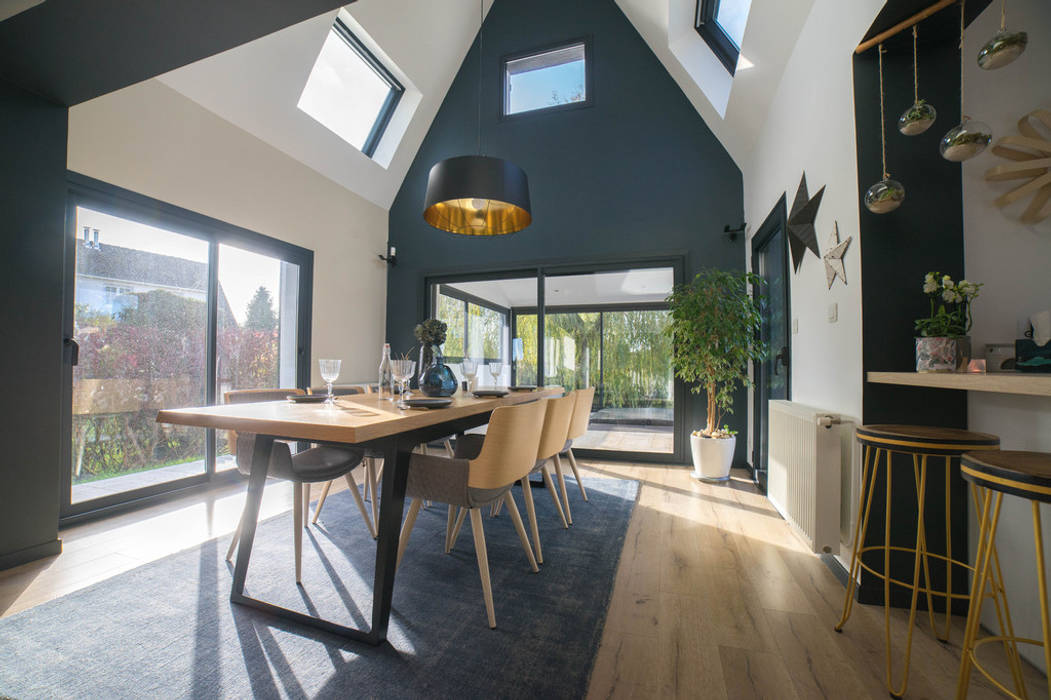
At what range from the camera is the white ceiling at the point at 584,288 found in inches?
177

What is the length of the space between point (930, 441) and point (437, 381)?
1990mm

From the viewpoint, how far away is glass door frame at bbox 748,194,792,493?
A: 2.99m

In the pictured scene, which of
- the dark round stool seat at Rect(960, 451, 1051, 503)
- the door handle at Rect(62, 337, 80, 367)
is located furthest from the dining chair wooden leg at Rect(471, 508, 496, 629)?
the door handle at Rect(62, 337, 80, 367)

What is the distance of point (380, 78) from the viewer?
4527 millimetres

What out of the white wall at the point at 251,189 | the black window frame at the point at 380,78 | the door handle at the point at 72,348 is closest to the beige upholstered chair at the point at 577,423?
the white wall at the point at 251,189

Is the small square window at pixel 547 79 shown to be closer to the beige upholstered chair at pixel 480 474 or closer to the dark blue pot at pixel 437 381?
the dark blue pot at pixel 437 381

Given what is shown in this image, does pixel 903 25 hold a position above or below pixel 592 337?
above

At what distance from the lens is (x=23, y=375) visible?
2152 millimetres

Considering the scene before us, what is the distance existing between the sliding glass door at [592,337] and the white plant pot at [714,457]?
1.82 feet

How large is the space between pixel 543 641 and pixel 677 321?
2.85 metres

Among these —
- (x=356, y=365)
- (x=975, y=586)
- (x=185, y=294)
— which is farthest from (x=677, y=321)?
(x=185, y=294)

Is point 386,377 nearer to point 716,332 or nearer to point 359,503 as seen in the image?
point 359,503

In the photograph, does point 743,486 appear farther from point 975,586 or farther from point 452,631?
point 452,631

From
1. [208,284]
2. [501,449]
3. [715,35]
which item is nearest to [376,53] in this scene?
[208,284]
